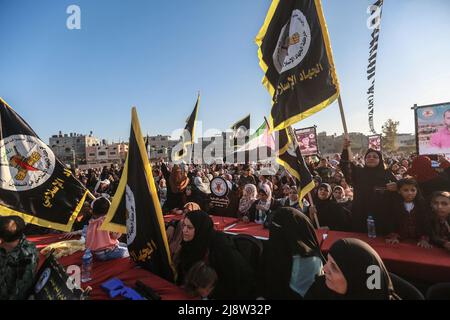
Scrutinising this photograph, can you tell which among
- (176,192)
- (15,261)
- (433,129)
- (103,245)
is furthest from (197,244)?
(433,129)

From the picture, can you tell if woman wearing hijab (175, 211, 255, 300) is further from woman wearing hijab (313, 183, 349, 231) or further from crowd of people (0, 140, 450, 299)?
woman wearing hijab (313, 183, 349, 231)

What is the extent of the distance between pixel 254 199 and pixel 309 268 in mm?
3181

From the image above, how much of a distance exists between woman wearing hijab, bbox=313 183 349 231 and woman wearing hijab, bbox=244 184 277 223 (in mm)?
981

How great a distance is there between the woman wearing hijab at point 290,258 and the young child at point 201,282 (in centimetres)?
62

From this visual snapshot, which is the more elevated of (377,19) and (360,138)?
(360,138)

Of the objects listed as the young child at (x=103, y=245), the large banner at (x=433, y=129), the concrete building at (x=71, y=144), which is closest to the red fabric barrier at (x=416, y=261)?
the young child at (x=103, y=245)

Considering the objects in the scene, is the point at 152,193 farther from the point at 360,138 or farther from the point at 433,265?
the point at 360,138

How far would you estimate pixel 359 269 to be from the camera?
165cm

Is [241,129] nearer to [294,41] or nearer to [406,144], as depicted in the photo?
[294,41]

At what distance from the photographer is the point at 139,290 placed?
212cm

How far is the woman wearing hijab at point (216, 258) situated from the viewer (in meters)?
2.28

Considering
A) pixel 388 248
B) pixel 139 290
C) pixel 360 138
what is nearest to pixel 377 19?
pixel 388 248

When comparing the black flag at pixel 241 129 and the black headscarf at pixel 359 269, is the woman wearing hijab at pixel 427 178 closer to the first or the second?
the black headscarf at pixel 359 269

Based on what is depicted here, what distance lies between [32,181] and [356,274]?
4380mm
